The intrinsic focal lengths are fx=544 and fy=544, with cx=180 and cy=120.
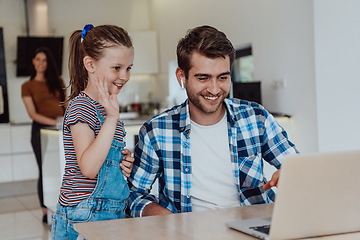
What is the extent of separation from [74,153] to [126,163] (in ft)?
0.63

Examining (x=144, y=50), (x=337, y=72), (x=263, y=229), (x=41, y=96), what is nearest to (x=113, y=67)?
(x=263, y=229)

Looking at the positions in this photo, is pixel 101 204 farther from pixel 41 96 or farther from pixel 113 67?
pixel 41 96

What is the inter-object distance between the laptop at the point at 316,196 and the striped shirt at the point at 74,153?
715mm

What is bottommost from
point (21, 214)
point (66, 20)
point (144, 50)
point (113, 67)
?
point (21, 214)

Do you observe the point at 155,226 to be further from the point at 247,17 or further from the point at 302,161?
the point at 247,17

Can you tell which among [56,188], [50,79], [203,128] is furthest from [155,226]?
[50,79]

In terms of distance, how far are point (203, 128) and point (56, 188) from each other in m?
2.65

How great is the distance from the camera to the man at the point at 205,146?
2051 mm

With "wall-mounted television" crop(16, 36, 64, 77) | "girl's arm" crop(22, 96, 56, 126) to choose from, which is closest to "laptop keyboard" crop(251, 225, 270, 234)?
"girl's arm" crop(22, 96, 56, 126)

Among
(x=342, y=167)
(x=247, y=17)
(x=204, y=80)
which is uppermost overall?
(x=247, y=17)

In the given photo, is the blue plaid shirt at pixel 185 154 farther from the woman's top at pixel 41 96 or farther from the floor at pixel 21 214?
the woman's top at pixel 41 96

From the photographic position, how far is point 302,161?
127cm

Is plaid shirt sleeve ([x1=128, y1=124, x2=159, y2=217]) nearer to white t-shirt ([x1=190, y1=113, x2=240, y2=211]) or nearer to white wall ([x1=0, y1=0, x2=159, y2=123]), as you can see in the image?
white t-shirt ([x1=190, y1=113, x2=240, y2=211])

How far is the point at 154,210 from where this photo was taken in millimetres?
1951
